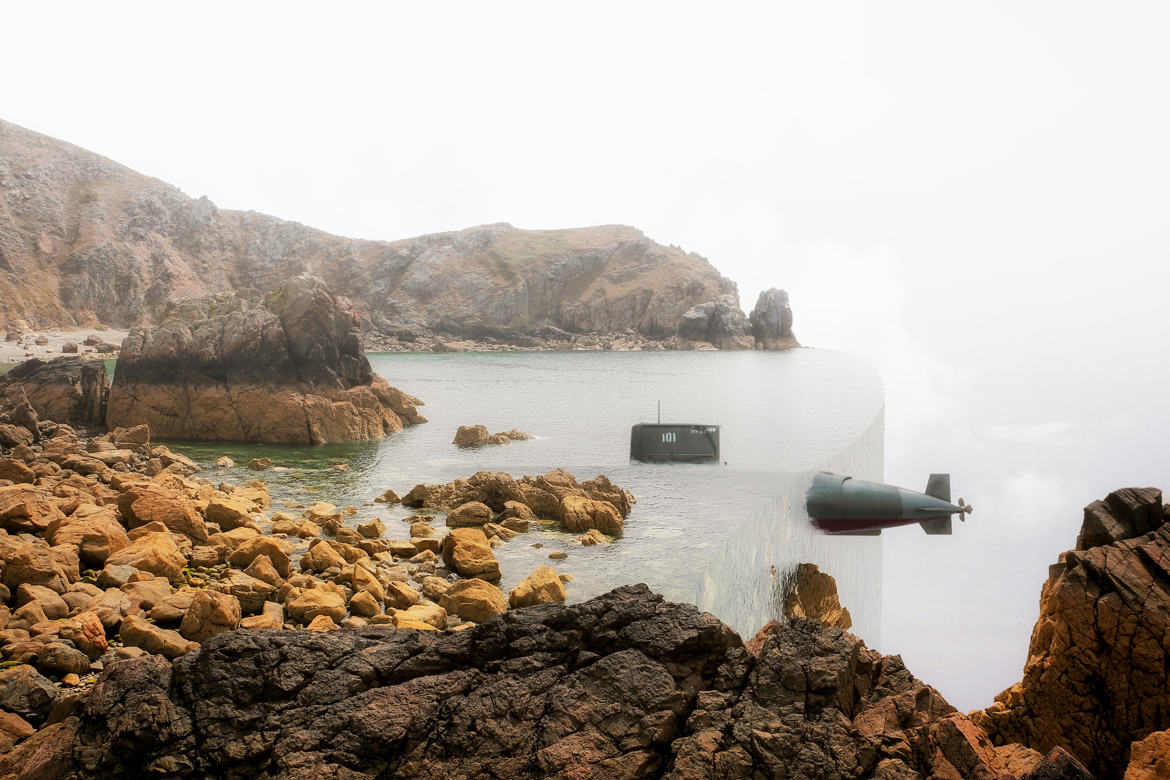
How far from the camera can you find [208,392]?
82.5 ft

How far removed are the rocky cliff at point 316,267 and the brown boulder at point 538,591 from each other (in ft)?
383

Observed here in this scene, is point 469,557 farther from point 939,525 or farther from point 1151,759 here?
point 939,525

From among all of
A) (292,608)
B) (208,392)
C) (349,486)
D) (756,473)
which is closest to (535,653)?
(292,608)

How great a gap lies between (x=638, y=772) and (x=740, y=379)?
6798 centimetres

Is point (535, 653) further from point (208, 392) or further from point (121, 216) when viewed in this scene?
point (121, 216)

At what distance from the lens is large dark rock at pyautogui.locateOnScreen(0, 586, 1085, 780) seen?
3.81 metres

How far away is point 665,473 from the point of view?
21.0m

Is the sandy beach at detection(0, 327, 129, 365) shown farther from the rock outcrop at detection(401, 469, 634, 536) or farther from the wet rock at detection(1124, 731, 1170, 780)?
the wet rock at detection(1124, 731, 1170, 780)

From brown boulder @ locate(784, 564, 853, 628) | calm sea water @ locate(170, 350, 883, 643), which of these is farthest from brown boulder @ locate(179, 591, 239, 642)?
brown boulder @ locate(784, 564, 853, 628)

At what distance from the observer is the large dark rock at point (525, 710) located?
3809 mm

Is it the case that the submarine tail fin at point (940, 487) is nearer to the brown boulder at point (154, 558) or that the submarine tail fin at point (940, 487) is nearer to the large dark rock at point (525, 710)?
the large dark rock at point (525, 710)

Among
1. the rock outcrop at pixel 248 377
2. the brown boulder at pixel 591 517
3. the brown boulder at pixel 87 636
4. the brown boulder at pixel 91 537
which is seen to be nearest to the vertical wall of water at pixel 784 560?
the brown boulder at pixel 591 517

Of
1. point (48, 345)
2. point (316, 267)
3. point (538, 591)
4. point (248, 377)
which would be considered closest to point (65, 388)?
point (248, 377)

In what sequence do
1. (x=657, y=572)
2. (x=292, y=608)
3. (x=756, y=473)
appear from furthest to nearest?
(x=756, y=473) < (x=657, y=572) < (x=292, y=608)
